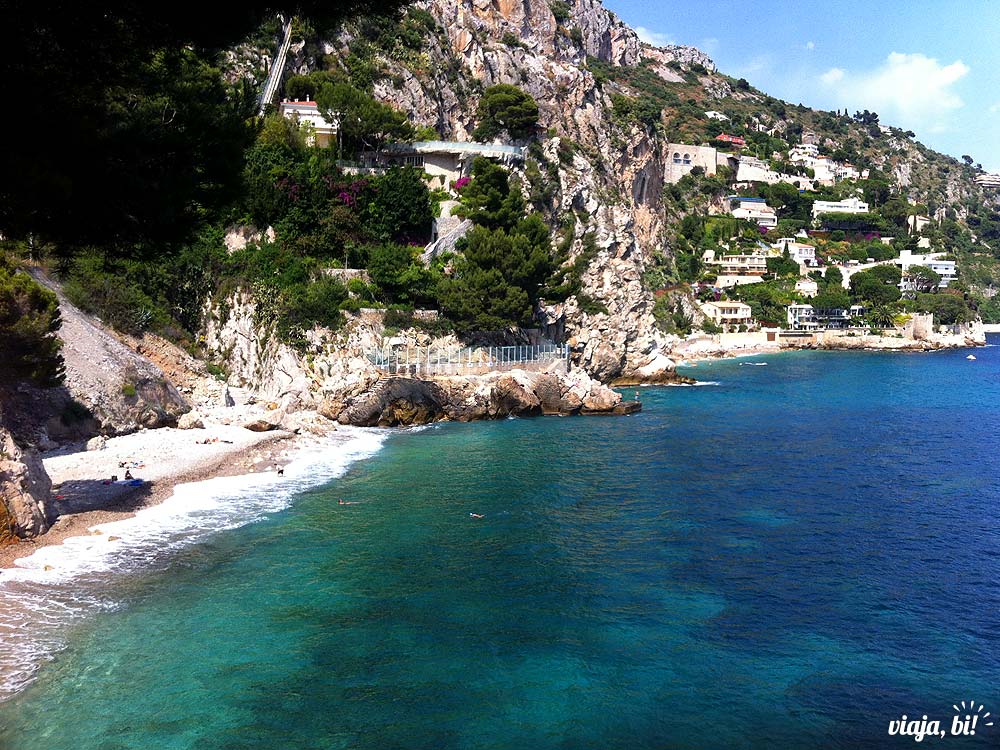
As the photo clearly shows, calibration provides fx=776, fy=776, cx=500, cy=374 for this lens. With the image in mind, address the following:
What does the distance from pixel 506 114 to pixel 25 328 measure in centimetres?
3833

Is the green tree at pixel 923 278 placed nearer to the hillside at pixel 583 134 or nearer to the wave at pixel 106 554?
the hillside at pixel 583 134

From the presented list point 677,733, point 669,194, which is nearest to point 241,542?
point 677,733

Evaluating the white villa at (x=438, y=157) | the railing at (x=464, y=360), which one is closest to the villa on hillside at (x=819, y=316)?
the white villa at (x=438, y=157)

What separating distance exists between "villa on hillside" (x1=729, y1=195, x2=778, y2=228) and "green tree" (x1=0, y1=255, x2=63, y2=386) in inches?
3928

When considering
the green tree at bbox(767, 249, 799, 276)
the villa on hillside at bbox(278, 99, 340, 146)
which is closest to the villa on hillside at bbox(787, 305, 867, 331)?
the green tree at bbox(767, 249, 799, 276)

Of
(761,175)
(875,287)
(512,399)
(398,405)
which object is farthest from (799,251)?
(398,405)

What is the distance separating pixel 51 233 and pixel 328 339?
A: 28.3 meters

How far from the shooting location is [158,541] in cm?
1812

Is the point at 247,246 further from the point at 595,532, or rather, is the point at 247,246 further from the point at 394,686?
the point at 394,686

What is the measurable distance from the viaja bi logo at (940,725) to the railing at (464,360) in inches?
1128

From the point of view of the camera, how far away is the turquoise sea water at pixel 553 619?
36.1ft

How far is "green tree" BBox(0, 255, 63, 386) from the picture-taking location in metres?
22.4

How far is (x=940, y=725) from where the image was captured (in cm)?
1112

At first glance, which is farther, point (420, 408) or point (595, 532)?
point (420, 408)
